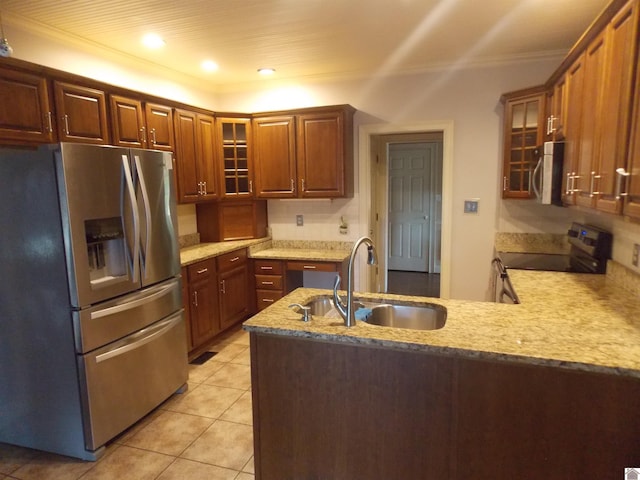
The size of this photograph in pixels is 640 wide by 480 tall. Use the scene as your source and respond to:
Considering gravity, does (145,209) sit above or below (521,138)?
below

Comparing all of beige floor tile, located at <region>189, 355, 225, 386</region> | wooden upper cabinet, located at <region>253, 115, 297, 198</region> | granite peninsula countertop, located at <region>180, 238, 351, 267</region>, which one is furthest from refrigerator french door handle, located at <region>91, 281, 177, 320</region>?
wooden upper cabinet, located at <region>253, 115, 297, 198</region>

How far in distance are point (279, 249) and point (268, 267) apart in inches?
15.7

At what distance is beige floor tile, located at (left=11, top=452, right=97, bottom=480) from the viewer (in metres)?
2.09

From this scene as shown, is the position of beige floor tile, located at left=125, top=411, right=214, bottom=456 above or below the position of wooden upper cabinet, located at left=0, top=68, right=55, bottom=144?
below

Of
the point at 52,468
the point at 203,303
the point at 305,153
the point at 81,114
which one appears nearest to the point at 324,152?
the point at 305,153

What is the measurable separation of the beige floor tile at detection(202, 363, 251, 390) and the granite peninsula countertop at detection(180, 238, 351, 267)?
0.98 m

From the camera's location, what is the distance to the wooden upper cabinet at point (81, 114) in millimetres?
2537

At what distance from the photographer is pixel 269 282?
165 inches

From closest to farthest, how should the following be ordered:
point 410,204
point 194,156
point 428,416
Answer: point 428,416 < point 194,156 < point 410,204

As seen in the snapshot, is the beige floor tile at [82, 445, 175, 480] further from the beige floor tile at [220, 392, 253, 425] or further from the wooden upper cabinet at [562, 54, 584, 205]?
the wooden upper cabinet at [562, 54, 584, 205]

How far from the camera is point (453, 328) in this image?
1.58 meters

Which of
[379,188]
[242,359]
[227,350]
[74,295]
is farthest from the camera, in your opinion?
[379,188]

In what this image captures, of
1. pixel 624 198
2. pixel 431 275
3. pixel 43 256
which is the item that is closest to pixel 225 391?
pixel 43 256

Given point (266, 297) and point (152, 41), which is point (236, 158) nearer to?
point (152, 41)
